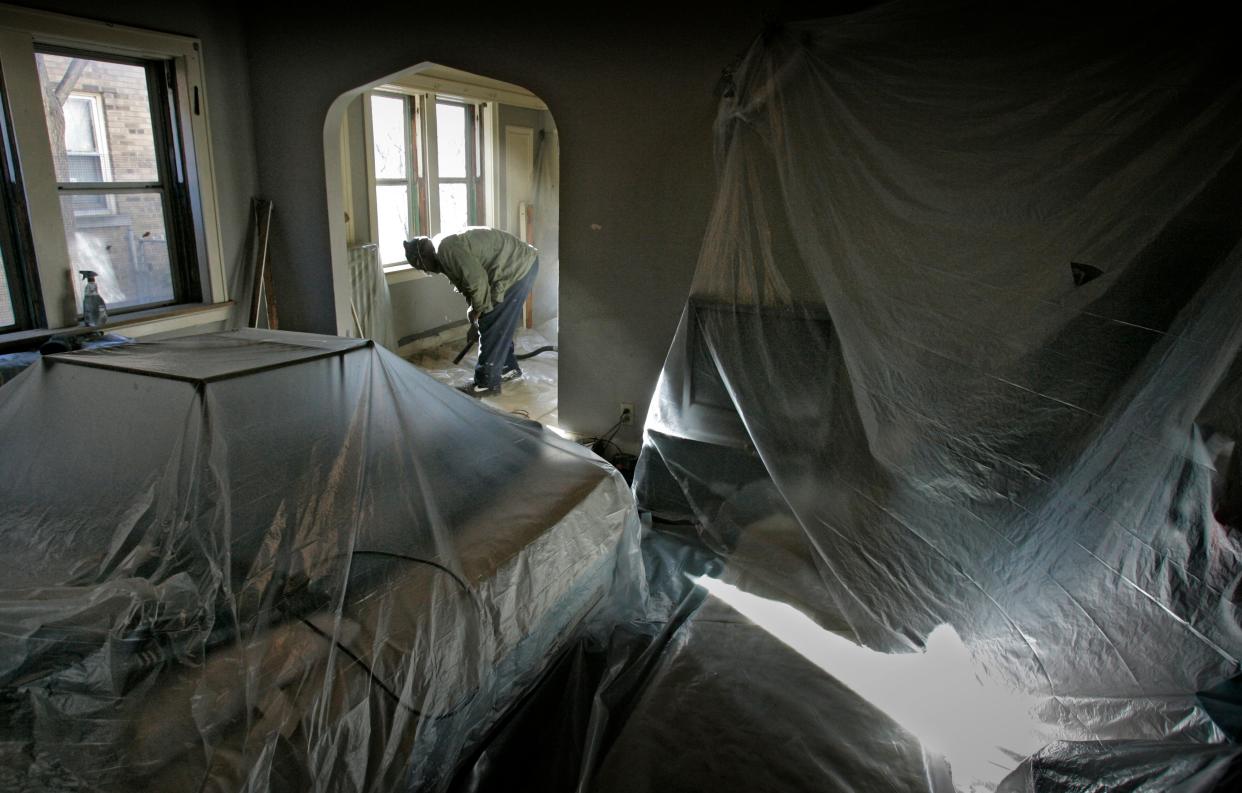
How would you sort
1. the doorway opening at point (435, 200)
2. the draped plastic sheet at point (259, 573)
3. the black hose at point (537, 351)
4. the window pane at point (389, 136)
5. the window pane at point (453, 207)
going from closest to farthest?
1. the draped plastic sheet at point (259, 573)
2. the doorway opening at point (435, 200)
3. the window pane at point (389, 136)
4. the black hose at point (537, 351)
5. the window pane at point (453, 207)

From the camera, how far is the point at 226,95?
11.3 feet

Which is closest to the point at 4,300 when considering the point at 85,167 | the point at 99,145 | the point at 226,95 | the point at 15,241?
the point at 15,241

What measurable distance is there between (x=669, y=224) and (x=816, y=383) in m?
1.28

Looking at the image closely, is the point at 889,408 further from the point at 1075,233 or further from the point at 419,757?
the point at 419,757

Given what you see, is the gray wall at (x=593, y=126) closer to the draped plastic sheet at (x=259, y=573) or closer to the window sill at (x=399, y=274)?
the window sill at (x=399, y=274)

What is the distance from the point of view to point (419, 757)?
4.17 ft

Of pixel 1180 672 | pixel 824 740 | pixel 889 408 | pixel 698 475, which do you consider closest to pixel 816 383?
pixel 889 408

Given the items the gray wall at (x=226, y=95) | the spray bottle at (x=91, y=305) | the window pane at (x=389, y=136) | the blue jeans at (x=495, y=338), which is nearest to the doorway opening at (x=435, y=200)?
the window pane at (x=389, y=136)

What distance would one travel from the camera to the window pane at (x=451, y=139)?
5.19 meters

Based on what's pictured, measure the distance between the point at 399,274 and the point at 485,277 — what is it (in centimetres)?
99

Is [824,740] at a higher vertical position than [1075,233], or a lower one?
lower

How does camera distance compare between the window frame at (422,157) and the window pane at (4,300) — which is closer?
the window pane at (4,300)

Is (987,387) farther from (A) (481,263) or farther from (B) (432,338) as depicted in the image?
(B) (432,338)

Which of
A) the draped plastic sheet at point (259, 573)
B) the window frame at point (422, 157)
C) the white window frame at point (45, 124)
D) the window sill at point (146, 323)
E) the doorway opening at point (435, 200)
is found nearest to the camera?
the draped plastic sheet at point (259, 573)
